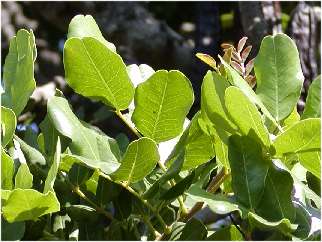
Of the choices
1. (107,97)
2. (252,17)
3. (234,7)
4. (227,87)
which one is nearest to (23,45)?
(107,97)

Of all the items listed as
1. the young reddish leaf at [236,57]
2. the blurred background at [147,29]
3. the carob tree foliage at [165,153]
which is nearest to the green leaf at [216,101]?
the carob tree foliage at [165,153]

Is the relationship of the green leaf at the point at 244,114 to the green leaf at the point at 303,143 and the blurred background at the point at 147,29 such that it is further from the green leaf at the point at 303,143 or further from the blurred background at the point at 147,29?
the blurred background at the point at 147,29

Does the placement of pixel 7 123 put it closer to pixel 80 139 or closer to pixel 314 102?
pixel 80 139

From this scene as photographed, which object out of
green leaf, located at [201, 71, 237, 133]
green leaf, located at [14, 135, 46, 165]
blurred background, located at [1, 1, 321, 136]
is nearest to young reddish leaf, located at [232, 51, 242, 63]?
green leaf, located at [201, 71, 237, 133]

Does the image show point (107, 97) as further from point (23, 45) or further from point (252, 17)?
point (252, 17)

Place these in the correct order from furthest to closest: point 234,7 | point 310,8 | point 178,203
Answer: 1. point 234,7
2. point 310,8
3. point 178,203
